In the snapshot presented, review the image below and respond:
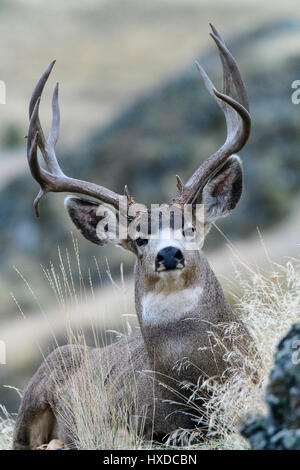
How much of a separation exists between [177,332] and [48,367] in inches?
86.3

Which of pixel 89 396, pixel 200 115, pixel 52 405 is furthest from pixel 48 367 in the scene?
pixel 200 115

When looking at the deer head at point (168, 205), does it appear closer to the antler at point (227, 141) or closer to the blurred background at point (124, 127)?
the antler at point (227, 141)

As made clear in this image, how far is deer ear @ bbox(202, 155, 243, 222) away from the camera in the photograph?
9.39 meters

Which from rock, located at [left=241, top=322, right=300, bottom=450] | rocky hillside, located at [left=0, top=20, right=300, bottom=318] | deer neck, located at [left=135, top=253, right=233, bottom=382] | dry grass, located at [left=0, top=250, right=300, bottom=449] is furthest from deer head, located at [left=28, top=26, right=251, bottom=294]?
rocky hillside, located at [left=0, top=20, right=300, bottom=318]

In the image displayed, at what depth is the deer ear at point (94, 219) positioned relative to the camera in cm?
958

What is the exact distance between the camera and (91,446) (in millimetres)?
8414

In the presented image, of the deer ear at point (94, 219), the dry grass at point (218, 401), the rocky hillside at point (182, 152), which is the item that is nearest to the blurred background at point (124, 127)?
the rocky hillside at point (182, 152)

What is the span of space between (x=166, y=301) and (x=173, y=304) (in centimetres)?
7

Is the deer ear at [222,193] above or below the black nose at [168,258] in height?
above

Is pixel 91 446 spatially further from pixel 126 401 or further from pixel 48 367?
pixel 48 367

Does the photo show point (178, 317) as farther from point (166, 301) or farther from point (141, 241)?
point (141, 241)

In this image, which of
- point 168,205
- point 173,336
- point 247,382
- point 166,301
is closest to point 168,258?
point 166,301

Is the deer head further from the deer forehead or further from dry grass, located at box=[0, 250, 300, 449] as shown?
dry grass, located at box=[0, 250, 300, 449]

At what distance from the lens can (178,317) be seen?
8633 millimetres
